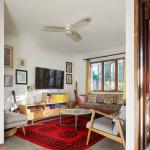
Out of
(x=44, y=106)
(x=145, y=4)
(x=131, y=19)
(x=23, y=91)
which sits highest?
(x=145, y=4)

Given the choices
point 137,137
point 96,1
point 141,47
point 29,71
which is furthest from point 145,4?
point 29,71

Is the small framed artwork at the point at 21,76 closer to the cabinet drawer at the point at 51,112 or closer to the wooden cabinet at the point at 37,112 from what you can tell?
the wooden cabinet at the point at 37,112

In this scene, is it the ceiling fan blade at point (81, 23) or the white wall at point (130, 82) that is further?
the ceiling fan blade at point (81, 23)

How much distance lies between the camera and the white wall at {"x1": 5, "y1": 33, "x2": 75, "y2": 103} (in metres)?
4.32

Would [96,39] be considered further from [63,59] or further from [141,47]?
[141,47]

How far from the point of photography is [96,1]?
2525 millimetres

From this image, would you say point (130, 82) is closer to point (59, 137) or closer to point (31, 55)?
point (59, 137)


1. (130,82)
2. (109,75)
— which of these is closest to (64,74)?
(109,75)

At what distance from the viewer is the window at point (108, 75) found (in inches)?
204

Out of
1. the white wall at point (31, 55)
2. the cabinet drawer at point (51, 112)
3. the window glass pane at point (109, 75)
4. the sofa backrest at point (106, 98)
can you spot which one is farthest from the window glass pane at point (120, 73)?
the cabinet drawer at point (51, 112)

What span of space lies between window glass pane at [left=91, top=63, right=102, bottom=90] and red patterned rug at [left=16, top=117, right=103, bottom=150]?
2.24 meters

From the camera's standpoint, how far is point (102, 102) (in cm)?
519

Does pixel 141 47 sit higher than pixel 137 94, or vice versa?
pixel 141 47

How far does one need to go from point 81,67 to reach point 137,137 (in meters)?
4.64
